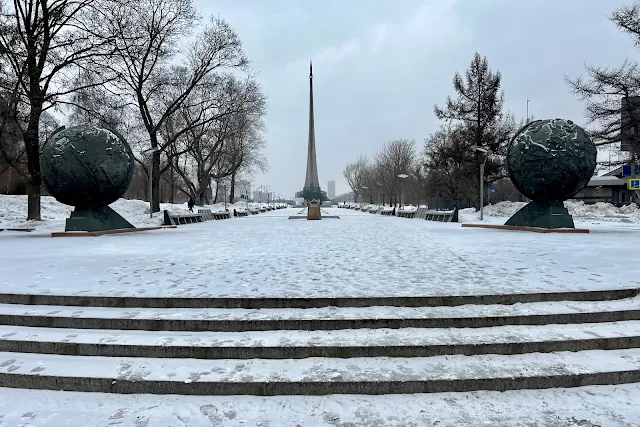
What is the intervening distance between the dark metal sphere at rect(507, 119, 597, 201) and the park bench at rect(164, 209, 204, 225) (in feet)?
55.4

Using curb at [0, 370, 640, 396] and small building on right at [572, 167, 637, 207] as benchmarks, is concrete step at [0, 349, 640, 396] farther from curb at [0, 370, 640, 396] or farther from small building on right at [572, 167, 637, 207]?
small building on right at [572, 167, 637, 207]

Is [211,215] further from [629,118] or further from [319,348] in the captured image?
[629,118]

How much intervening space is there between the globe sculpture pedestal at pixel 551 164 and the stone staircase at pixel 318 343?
10382 mm

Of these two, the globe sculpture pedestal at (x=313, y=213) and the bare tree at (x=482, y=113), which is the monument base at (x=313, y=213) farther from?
→ the bare tree at (x=482, y=113)

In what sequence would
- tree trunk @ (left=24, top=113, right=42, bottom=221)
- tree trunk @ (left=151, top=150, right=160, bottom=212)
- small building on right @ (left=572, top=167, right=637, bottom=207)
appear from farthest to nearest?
small building on right @ (left=572, top=167, right=637, bottom=207), tree trunk @ (left=151, top=150, right=160, bottom=212), tree trunk @ (left=24, top=113, right=42, bottom=221)

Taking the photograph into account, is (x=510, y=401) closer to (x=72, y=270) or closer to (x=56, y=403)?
(x=56, y=403)

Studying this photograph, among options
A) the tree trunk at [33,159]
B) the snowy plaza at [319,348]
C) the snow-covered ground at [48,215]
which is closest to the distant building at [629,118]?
the snowy plaza at [319,348]

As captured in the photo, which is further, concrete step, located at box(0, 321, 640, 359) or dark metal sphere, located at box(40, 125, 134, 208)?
dark metal sphere, located at box(40, 125, 134, 208)

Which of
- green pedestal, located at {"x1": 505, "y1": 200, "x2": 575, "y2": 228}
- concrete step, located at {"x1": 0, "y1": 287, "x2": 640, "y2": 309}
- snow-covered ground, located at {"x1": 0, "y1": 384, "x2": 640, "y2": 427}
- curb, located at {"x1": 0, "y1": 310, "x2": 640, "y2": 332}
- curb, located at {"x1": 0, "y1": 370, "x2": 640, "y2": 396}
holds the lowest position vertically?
snow-covered ground, located at {"x1": 0, "y1": 384, "x2": 640, "y2": 427}

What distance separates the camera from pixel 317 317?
449 cm

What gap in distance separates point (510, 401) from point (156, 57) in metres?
25.6

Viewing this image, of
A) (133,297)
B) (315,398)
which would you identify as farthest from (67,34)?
(315,398)

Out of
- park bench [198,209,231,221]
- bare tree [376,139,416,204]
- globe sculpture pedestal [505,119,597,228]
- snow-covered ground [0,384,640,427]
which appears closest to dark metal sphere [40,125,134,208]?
snow-covered ground [0,384,640,427]

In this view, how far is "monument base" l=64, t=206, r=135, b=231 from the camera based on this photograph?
47.7 feet
